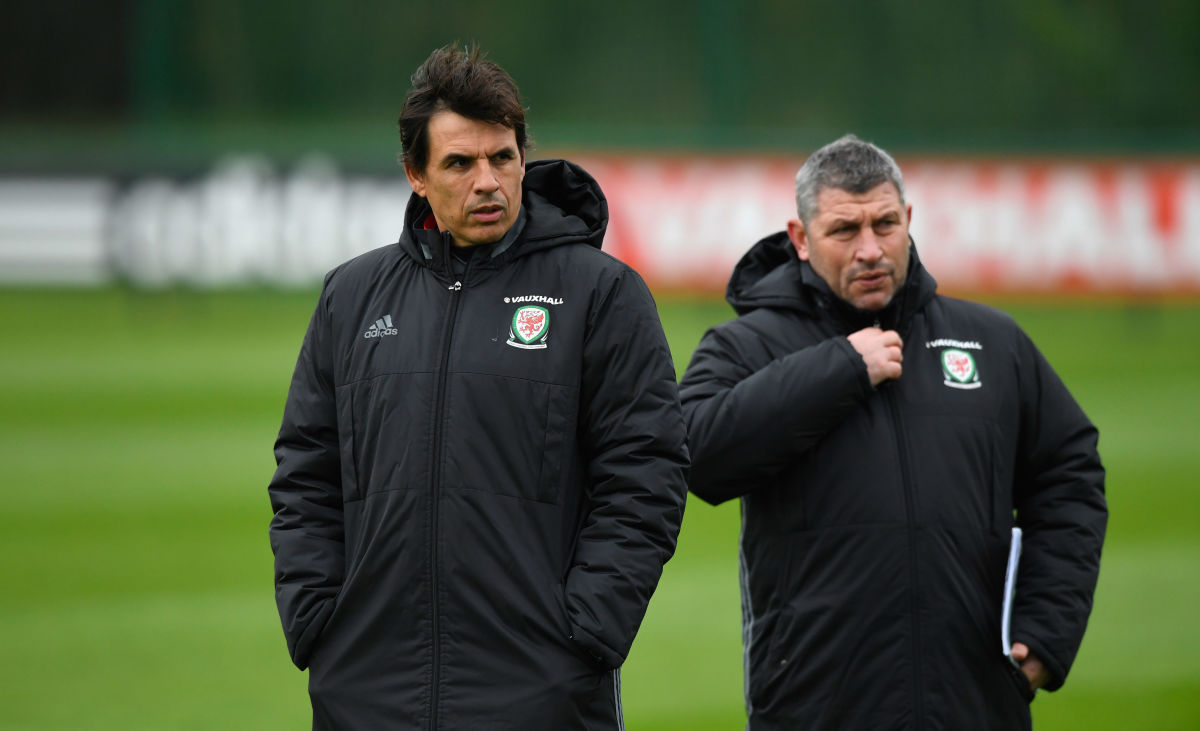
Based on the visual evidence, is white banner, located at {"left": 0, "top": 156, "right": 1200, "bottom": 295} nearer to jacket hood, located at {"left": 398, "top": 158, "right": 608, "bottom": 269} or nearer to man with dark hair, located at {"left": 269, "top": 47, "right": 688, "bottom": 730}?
jacket hood, located at {"left": 398, "top": 158, "right": 608, "bottom": 269}

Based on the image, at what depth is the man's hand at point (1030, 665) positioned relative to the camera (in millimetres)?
3223

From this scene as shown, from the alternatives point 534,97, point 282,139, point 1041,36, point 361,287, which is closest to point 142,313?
point 282,139

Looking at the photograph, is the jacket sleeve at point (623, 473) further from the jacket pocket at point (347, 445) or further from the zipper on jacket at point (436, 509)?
the jacket pocket at point (347, 445)

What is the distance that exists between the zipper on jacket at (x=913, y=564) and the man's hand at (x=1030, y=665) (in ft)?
0.79

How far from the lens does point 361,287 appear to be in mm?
2973

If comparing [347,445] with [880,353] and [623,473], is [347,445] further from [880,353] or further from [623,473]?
[880,353]

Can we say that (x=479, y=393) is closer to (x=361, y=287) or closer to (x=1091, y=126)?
(x=361, y=287)

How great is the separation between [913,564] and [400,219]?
1320cm

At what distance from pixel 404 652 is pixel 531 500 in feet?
1.23

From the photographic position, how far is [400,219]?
1591cm

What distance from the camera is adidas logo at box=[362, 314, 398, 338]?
2879 mm

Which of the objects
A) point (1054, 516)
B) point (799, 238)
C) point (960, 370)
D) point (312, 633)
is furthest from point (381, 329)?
point (1054, 516)

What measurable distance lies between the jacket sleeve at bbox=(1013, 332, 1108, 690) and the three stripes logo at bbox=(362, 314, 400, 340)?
1502 millimetres

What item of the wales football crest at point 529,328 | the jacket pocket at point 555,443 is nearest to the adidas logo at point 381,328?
the wales football crest at point 529,328
